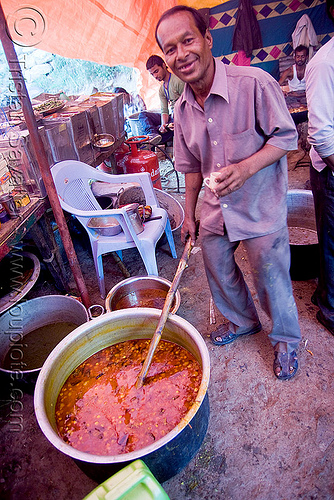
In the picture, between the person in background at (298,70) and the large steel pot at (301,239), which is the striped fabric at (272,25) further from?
the large steel pot at (301,239)

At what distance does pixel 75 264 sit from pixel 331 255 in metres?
2.24

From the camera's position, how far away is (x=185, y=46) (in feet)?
5.32

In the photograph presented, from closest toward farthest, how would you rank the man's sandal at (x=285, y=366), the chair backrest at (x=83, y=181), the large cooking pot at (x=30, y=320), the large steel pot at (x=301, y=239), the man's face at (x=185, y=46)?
the man's face at (x=185, y=46), the man's sandal at (x=285, y=366), the large cooking pot at (x=30, y=320), the large steel pot at (x=301, y=239), the chair backrest at (x=83, y=181)

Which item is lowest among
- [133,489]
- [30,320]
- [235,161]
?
[30,320]

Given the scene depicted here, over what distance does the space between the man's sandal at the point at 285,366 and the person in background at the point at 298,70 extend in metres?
6.30

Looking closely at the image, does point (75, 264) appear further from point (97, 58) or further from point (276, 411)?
point (97, 58)

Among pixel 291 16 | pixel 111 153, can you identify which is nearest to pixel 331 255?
pixel 111 153

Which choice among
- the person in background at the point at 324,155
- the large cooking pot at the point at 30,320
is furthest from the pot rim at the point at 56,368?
the person in background at the point at 324,155

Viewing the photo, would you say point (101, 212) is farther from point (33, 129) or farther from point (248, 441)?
point (248, 441)

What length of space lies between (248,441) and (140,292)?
60.9 inches

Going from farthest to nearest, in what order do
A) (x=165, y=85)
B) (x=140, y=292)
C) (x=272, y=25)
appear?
(x=272, y=25)
(x=165, y=85)
(x=140, y=292)

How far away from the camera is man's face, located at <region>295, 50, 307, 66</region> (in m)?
6.82

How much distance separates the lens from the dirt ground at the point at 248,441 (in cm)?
186

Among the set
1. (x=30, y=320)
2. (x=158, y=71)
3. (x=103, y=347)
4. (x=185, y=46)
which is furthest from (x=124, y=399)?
(x=158, y=71)
